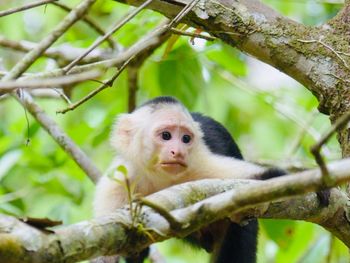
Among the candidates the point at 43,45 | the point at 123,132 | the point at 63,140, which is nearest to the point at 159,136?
the point at 123,132

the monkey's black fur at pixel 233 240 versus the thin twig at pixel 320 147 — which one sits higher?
the monkey's black fur at pixel 233 240

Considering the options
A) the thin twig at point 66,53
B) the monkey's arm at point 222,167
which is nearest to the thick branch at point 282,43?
the monkey's arm at point 222,167

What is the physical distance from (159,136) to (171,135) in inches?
2.2

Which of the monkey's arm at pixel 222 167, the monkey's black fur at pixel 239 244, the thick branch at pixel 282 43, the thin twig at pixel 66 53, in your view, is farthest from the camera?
the thin twig at pixel 66 53

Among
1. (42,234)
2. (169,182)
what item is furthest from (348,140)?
(42,234)

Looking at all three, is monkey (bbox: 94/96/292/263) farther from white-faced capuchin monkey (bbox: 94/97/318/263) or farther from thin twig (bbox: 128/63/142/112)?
thin twig (bbox: 128/63/142/112)

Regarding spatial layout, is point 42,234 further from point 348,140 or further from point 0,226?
point 348,140

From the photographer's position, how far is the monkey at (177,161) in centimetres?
291

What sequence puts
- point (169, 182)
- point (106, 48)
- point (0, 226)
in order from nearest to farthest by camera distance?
point (0, 226) < point (169, 182) < point (106, 48)

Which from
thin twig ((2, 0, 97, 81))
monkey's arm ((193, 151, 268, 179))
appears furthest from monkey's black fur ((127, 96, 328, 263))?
thin twig ((2, 0, 97, 81))

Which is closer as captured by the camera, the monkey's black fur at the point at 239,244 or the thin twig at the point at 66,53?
the monkey's black fur at the point at 239,244

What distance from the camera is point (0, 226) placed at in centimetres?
137

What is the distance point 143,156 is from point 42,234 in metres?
1.81

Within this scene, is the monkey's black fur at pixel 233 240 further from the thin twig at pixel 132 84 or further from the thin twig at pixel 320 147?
the thin twig at pixel 320 147
